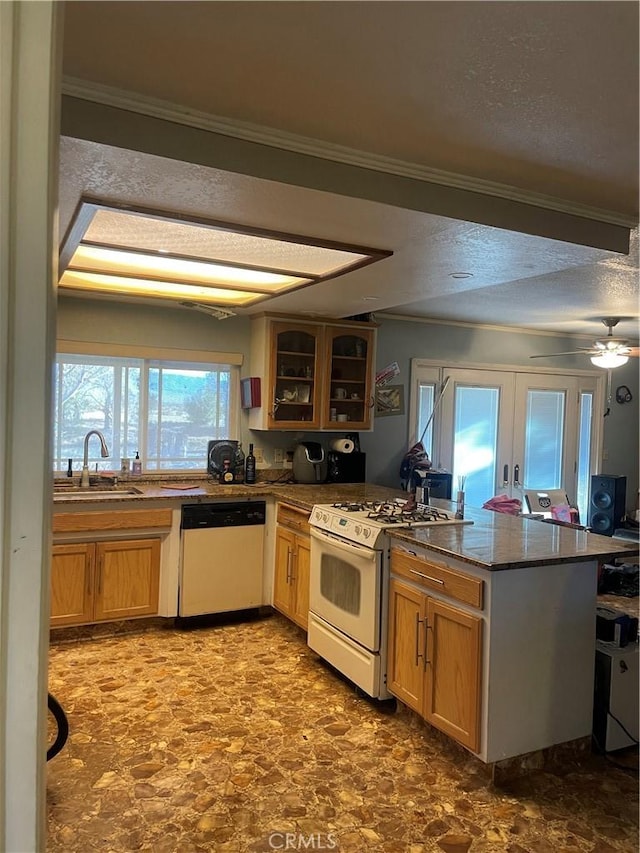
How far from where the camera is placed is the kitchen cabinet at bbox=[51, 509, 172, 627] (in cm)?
355

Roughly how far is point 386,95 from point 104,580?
3.17 metres

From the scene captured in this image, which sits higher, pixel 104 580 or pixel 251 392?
pixel 251 392

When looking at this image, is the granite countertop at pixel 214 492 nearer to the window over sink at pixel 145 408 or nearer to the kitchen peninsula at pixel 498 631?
the window over sink at pixel 145 408

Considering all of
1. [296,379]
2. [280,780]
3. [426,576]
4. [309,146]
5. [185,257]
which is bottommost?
[280,780]

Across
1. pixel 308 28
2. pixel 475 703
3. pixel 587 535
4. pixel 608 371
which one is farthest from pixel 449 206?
pixel 608 371

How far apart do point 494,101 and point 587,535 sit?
208cm

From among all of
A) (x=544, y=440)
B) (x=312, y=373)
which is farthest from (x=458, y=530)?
(x=544, y=440)

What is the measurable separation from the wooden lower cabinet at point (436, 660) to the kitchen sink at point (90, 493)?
1915mm

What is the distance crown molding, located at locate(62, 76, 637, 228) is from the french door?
3201 millimetres

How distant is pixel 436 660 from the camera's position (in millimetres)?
2576

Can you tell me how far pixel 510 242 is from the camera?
95.8 inches

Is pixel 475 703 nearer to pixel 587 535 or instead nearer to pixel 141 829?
pixel 587 535

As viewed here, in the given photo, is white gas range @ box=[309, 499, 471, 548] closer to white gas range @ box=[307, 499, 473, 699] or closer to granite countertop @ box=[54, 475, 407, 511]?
white gas range @ box=[307, 499, 473, 699]

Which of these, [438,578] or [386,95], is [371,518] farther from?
[386,95]
